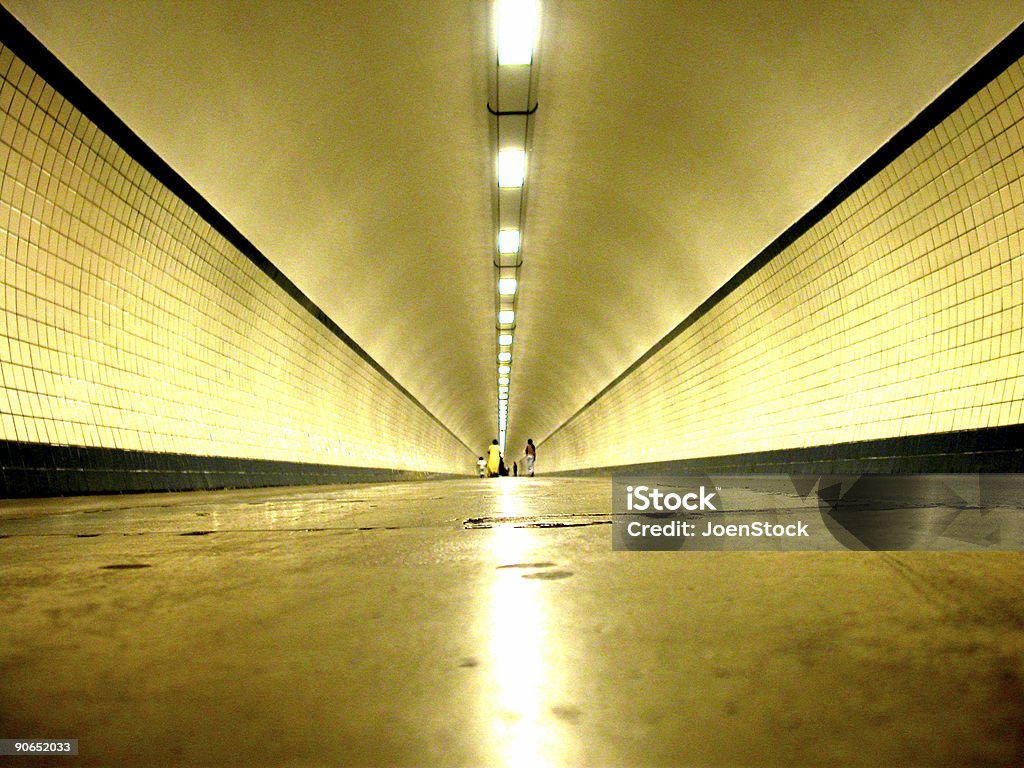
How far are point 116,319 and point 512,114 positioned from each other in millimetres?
5035

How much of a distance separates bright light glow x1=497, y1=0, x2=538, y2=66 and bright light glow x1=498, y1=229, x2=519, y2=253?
5851 mm

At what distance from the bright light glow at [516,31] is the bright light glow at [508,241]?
19.2 feet

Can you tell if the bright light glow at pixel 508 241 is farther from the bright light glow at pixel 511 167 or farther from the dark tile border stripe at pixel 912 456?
the dark tile border stripe at pixel 912 456

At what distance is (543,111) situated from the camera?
9492 millimetres

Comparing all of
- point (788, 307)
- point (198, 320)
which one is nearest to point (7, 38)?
point (198, 320)

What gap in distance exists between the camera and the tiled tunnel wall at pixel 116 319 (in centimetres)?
671

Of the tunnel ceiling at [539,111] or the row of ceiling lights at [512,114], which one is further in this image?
the row of ceiling lights at [512,114]

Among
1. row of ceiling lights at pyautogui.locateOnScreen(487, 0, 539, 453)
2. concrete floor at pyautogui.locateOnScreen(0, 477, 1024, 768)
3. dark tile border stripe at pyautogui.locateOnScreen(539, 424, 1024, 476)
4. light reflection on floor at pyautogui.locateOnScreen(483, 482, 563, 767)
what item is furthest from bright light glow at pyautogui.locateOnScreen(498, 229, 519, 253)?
light reflection on floor at pyautogui.locateOnScreen(483, 482, 563, 767)

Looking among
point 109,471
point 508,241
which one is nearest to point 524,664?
point 109,471

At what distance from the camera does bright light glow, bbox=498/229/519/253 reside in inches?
559

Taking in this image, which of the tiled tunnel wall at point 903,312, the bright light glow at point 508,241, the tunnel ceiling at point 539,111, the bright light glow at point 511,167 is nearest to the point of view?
the tiled tunnel wall at point 903,312

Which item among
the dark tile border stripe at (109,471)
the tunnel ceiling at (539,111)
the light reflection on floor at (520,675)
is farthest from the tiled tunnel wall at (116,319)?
the light reflection on floor at (520,675)

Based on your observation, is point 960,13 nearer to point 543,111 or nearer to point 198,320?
point 543,111

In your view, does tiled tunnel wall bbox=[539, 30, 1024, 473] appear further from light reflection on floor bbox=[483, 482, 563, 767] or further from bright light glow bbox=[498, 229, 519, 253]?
light reflection on floor bbox=[483, 482, 563, 767]
